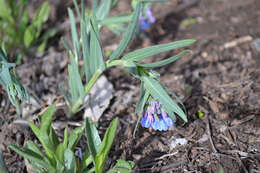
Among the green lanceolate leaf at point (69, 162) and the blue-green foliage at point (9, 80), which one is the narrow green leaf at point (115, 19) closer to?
the blue-green foliage at point (9, 80)

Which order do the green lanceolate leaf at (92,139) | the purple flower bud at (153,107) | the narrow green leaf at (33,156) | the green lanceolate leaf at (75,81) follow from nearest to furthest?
1. the narrow green leaf at (33,156)
2. the green lanceolate leaf at (92,139)
3. the purple flower bud at (153,107)
4. the green lanceolate leaf at (75,81)

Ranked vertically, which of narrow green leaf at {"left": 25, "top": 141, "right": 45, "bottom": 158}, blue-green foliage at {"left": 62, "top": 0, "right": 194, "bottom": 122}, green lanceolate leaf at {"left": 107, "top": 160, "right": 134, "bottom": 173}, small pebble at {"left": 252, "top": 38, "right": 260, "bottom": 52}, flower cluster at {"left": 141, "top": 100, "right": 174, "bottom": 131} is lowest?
green lanceolate leaf at {"left": 107, "top": 160, "right": 134, "bottom": 173}

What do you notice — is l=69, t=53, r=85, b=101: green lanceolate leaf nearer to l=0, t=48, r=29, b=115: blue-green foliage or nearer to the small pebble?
l=0, t=48, r=29, b=115: blue-green foliage

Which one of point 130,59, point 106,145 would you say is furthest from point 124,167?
point 130,59

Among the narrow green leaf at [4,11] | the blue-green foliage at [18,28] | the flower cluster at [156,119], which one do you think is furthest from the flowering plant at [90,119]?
the narrow green leaf at [4,11]

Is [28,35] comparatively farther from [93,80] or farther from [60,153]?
[60,153]

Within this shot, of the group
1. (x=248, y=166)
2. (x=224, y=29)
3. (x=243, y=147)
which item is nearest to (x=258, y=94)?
(x=243, y=147)

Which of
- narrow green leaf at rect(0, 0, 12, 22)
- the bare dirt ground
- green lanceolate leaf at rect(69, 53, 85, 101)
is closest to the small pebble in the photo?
the bare dirt ground

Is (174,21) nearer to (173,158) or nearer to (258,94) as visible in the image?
(258,94)
